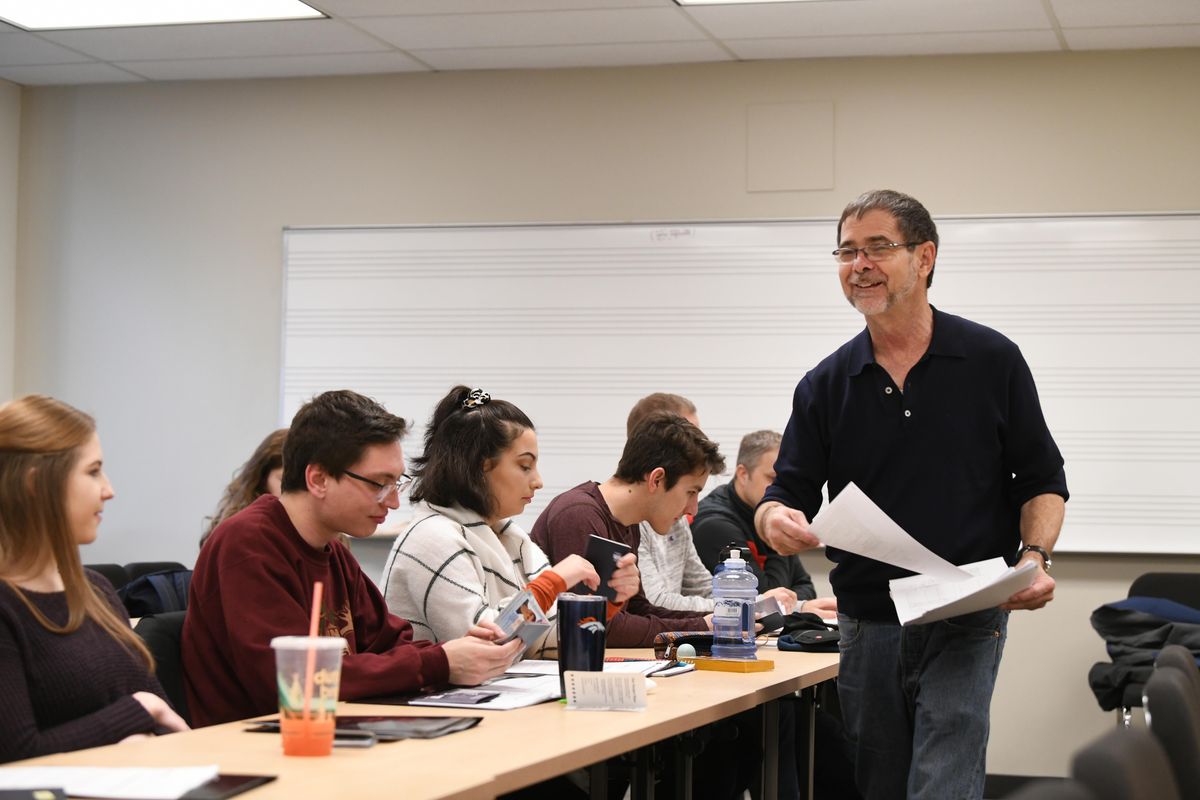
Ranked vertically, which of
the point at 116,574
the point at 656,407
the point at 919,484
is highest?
the point at 656,407

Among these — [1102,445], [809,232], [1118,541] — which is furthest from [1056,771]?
[809,232]

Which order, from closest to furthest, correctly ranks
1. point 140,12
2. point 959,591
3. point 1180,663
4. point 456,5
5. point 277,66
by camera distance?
point 1180,663, point 959,591, point 456,5, point 140,12, point 277,66

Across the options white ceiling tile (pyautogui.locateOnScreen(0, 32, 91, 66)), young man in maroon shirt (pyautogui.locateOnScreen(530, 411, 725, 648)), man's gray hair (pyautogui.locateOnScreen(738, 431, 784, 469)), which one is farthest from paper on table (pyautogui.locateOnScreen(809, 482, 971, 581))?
white ceiling tile (pyautogui.locateOnScreen(0, 32, 91, 66))

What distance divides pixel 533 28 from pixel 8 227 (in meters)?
2.69

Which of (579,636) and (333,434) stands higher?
(333,434)

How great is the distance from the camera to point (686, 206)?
5559 millimetres

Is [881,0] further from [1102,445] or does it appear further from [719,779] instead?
[719,779]

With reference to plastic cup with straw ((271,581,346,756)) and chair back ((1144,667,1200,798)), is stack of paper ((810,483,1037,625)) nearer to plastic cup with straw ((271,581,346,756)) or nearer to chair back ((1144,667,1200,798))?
chair back ((1144,667,1200,798))

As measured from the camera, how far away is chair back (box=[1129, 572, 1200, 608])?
15.8 ft

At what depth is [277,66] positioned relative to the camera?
5.72 meters

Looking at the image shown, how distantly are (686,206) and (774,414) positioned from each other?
0.93 m

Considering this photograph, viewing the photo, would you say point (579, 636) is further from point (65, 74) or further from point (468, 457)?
point (65, 74)

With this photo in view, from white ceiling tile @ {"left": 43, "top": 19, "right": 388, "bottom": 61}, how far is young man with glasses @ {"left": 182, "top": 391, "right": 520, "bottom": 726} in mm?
3035

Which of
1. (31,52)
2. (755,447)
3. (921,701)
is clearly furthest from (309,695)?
(31,52)
